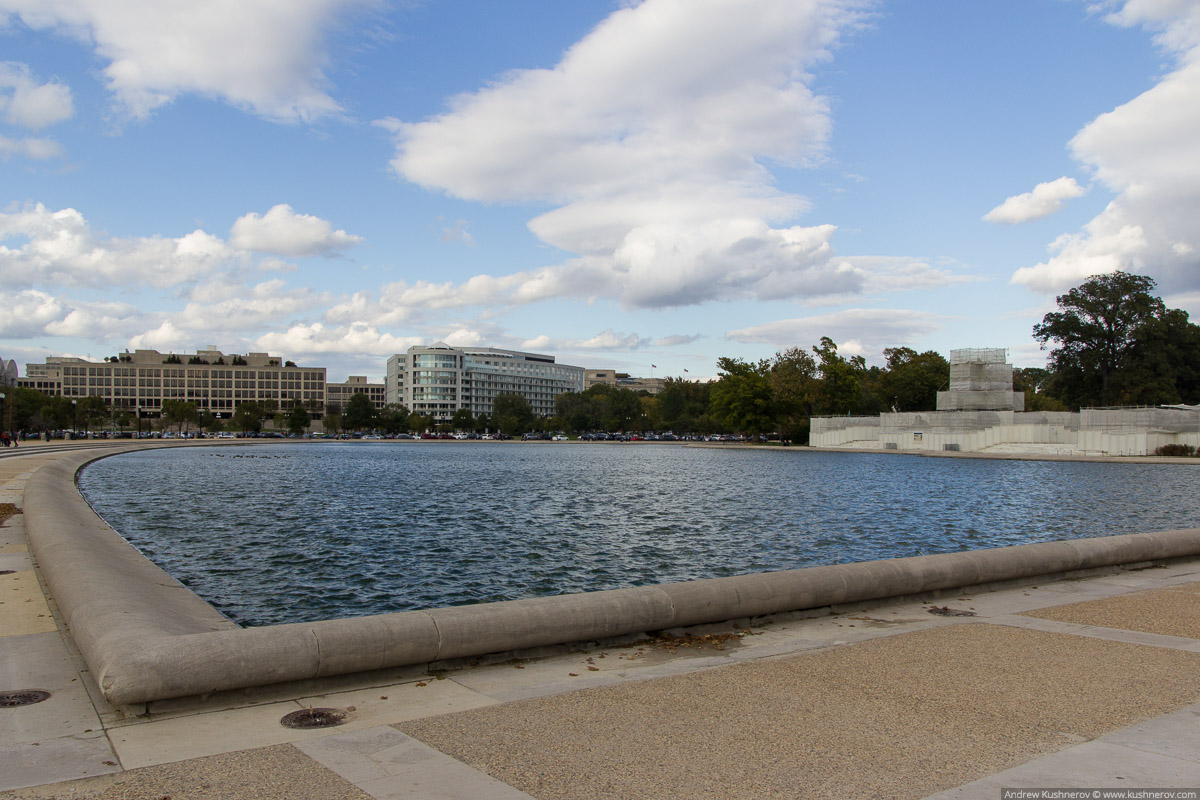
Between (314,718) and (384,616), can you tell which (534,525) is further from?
(314,718)

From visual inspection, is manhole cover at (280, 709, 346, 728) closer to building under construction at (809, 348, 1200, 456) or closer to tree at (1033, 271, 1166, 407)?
building under construction at (809, 348, 1200, 456)

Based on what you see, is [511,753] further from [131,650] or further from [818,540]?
[818,540]

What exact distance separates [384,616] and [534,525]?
2168 cm

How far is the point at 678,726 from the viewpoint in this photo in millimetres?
6621

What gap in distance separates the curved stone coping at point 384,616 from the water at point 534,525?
382cm

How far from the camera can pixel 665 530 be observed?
2873 cm

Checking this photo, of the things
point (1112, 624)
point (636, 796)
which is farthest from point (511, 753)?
point (1112, 624)

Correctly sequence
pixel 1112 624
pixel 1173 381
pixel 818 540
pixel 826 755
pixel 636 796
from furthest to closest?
pixel 1173 381
pixel 818 540
pixel 1112 624
pixel 826 755
pixel 636 796

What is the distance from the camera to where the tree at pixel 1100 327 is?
11156 centimetres

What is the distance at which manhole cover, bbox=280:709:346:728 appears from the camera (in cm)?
665

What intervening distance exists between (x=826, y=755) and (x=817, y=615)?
5245 millimetres

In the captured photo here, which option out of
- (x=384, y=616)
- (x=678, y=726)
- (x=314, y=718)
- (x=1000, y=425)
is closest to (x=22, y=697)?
(x=314, y=718)

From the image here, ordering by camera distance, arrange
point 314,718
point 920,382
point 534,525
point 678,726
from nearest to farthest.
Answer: point 678,726 < point 314,718 < point 534,525 < point 920,382

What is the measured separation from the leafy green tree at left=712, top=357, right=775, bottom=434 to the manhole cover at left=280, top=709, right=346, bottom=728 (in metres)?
137
